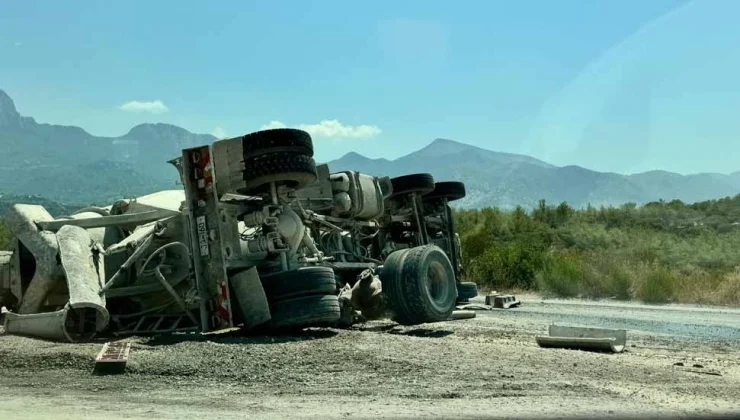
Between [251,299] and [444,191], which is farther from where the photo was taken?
[444,191]

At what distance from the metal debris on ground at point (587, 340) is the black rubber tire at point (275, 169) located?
3.35 meters

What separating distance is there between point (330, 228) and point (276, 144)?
290cm

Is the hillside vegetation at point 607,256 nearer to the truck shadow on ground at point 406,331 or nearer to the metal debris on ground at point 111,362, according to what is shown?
the truck shadow on ground at point 406,331

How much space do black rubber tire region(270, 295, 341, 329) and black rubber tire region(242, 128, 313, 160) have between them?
1.71m

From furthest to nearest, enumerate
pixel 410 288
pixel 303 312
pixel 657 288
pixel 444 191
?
pixel 657 288
pixel 444 191
pixel 410 288
pixel 303 312

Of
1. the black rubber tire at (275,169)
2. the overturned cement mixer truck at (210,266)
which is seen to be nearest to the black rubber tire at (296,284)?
the overturned cement mixer truck at (210,266)

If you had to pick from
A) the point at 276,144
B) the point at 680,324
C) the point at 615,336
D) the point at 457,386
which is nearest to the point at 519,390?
the point at 457,386

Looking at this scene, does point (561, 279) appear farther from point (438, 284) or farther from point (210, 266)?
point (210, 266)

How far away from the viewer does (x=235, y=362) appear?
6598 mm

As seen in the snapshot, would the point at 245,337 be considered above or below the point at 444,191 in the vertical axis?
below

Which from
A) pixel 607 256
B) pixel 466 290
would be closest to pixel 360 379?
pixel 466 290

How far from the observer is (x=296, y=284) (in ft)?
27.1

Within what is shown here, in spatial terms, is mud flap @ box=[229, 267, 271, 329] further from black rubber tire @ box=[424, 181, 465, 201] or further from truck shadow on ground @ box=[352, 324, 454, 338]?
black rubber tire @ box=[424, 181, 465, 201]

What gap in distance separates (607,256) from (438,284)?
47.1 feet
